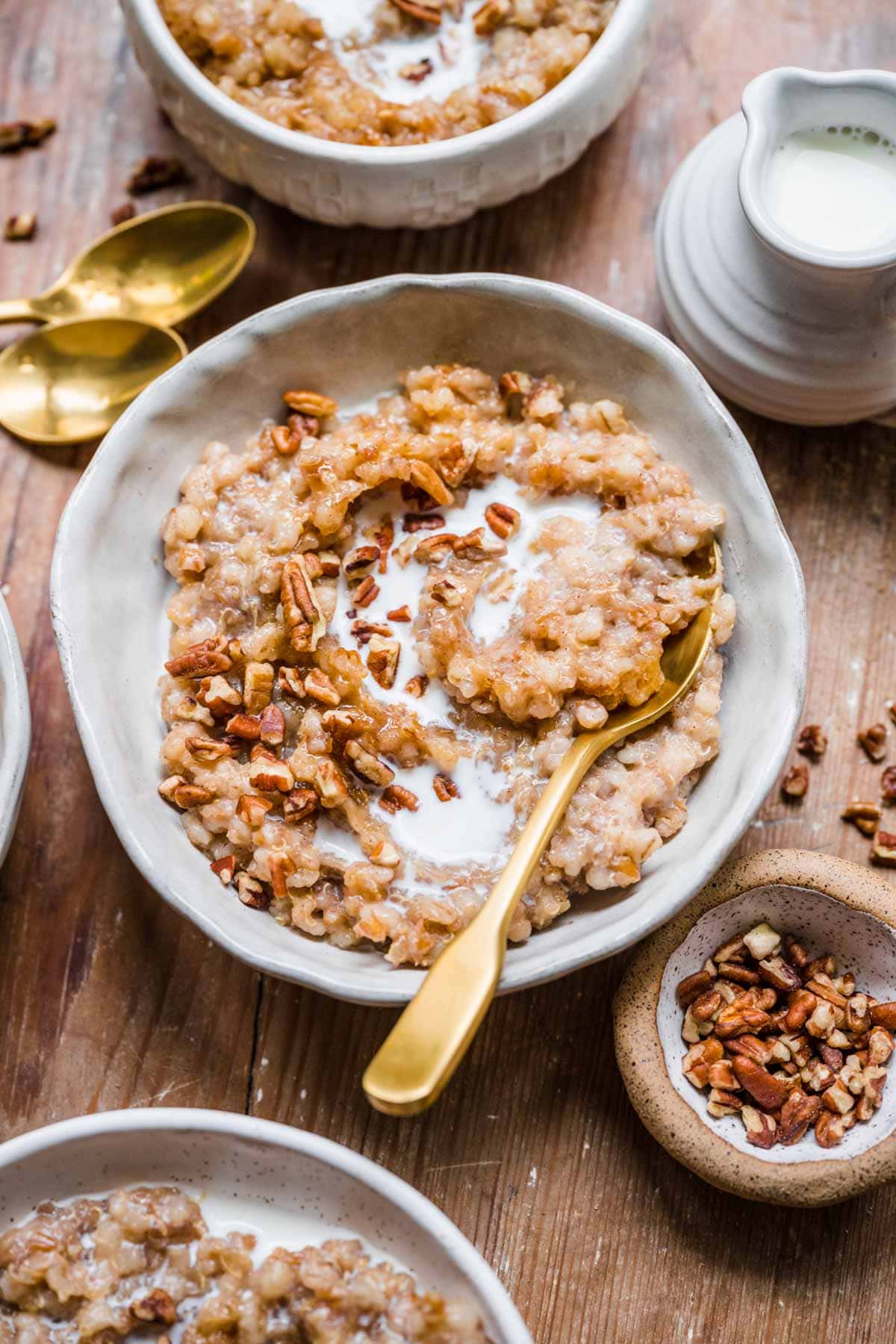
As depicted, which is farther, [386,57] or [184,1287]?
[386,57]

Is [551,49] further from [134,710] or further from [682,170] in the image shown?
[134,710]

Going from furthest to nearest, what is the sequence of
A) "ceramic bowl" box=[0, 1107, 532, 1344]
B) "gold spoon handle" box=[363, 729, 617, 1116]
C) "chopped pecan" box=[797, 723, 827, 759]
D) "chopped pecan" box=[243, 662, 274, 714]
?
"chopped pecan" box=[797, 723, 827, 759] < "chopped pecan" box=[243, 662, 274, 714] < "ceramic bowl" box=[0, 1107, 532, 1344] < "gold spoon handle" box=[363, 729, 617, 1116]

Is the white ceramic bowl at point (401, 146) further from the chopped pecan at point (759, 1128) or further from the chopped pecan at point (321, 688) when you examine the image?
the chopped pecan at point (759, 1128)

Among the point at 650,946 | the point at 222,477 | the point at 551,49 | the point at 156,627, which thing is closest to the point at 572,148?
the point at 551,49

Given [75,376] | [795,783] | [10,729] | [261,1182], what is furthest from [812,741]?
[75,376]

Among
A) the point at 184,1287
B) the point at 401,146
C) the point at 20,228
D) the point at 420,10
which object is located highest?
the point at 420,10

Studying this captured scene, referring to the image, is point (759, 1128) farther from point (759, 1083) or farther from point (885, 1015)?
point (885, 1015)

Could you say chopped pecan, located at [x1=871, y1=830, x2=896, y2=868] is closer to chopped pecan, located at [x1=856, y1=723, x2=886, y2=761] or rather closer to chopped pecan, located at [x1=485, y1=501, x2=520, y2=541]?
chopped pecan, located at [x1=856, y1=723, x2=886, y2=761]

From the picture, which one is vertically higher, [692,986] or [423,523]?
[423,523]

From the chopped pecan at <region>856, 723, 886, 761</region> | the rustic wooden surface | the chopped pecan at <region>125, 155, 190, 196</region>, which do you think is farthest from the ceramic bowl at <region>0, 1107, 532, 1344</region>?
the chopped pecan at <region>125, 155, 190, 196</region>
